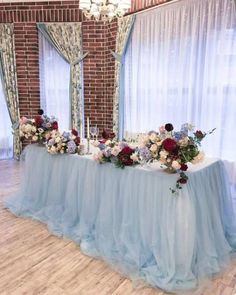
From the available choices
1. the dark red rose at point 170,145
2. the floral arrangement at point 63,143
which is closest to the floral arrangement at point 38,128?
the floral arrangement at point 63,143

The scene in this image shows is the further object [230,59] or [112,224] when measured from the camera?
[230,59]

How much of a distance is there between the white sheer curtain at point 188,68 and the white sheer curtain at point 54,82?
137 centimetres

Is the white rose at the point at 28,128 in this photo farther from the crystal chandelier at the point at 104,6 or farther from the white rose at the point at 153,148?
the white rose at the point at 153,148

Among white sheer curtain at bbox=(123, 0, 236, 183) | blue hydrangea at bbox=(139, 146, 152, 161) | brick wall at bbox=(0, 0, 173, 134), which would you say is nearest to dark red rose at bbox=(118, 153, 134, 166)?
blue hydrangea at bbox=(139, 146, 152, 161)

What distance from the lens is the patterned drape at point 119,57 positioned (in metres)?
4.72

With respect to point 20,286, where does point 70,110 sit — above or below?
above

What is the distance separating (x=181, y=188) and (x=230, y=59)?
2.31 metres

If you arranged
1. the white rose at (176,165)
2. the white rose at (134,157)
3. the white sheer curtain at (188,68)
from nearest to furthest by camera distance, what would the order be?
the white rose at (176,165)
the white rose at (134,157)
the white sheer curtain at (188,68)

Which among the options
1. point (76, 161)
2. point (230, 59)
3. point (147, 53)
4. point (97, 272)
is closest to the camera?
point (97, 272)

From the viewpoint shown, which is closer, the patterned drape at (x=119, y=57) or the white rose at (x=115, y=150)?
the white rose at (x=115, y=150)

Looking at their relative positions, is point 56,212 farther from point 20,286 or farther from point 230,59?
point 230,59

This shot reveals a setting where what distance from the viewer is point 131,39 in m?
4.78

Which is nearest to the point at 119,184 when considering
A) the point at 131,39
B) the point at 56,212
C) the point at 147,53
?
the point at 56,212

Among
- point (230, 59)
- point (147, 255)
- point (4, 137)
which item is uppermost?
point (230, 59)
